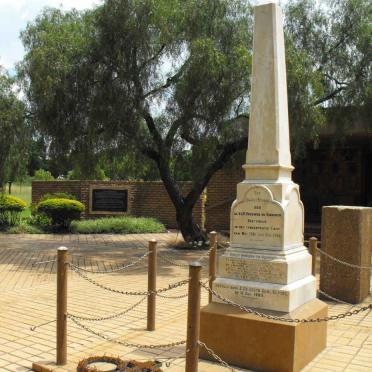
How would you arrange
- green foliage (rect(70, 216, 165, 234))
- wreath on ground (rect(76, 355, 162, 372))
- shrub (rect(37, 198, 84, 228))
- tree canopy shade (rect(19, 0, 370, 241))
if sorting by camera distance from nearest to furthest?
wreath on ground (rect(76, 355, 162, 372)), tree canopy shade (rect(19, 0, 370, 241)), shrub (rect(37, 198, 84, 228)), green foliage (rect(70, 216, 165, 234))

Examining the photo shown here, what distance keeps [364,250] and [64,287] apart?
4.90 metres

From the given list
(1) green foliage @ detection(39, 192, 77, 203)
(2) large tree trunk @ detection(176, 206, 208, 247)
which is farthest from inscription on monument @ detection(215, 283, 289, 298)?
(1) green foliage @ detection(39, 192, 77, 203)

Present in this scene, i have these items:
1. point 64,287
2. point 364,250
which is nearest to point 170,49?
point 364,250

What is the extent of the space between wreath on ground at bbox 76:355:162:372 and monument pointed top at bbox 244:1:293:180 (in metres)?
2.13

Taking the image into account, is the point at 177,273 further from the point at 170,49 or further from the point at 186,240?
the point at 170,49

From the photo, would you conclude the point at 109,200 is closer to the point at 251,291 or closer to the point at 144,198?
the point at 144,198

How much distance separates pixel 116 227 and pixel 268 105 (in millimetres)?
13575

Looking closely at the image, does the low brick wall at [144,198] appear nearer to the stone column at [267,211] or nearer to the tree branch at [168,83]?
the tree branch at [168,83]

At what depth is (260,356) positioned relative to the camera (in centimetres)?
463

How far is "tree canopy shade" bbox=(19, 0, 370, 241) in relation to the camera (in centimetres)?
1159

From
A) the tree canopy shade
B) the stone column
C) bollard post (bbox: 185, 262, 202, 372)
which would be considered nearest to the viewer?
bollard post (bbox: 185, 262, 202, 372)

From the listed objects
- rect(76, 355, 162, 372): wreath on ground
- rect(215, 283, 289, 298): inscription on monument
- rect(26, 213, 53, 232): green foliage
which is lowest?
rect(76, 355, 162, 372): wreath on ground

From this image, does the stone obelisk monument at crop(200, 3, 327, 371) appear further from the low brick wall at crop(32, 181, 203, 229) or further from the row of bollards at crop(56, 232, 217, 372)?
the low brick wall at crop(32, 181, 203, 229)

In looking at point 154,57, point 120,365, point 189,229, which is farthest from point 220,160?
point 120,365
